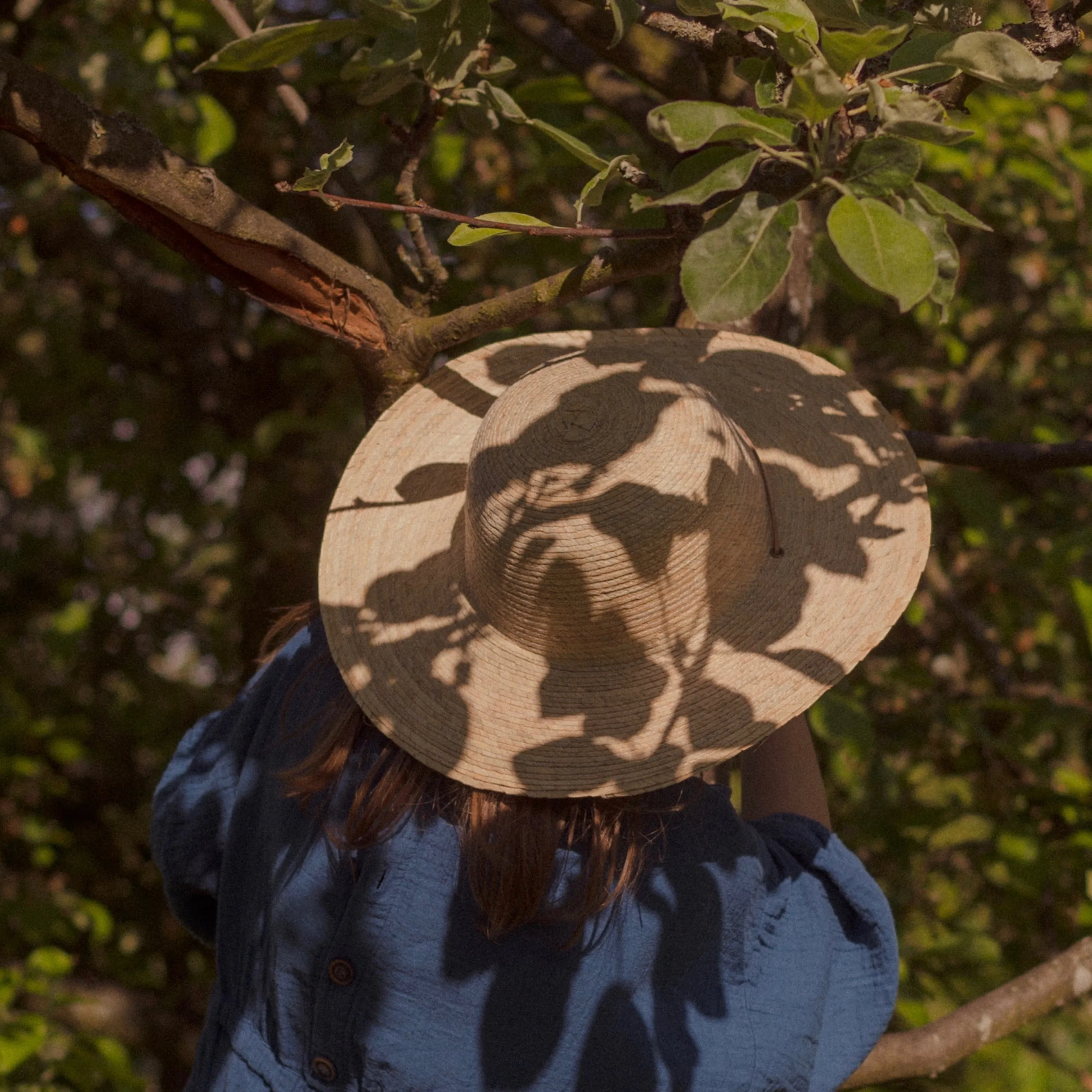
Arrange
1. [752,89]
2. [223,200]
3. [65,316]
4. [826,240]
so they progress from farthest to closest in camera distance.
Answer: [65,316], [826,240], [752,89], [223,200]

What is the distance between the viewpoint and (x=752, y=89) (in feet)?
5.98

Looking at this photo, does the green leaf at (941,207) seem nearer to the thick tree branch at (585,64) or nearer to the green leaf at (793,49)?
the green leaf at (793,49)

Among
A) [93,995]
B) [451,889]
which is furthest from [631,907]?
[93,995]

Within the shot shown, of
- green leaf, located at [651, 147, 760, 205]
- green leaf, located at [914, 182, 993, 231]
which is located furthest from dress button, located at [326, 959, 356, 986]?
green leaf, located at [914, 182, 993, 231]

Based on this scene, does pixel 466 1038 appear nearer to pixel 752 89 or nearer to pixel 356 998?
pixel 356 998

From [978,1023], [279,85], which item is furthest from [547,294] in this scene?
[978,1023]

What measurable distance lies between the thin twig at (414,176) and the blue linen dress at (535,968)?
55cm

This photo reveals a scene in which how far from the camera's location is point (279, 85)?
1.93 meters

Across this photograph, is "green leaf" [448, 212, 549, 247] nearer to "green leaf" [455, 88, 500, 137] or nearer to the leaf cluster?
the leaf cluster

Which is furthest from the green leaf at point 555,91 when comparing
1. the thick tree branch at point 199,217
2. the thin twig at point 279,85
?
the thick tree branch at point 199,217

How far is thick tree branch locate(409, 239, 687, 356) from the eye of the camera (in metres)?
1.43

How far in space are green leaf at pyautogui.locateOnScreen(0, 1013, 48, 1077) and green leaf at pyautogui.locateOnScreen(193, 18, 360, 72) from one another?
2.01 metres

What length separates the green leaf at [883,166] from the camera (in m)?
1.01

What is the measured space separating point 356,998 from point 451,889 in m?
0.18
